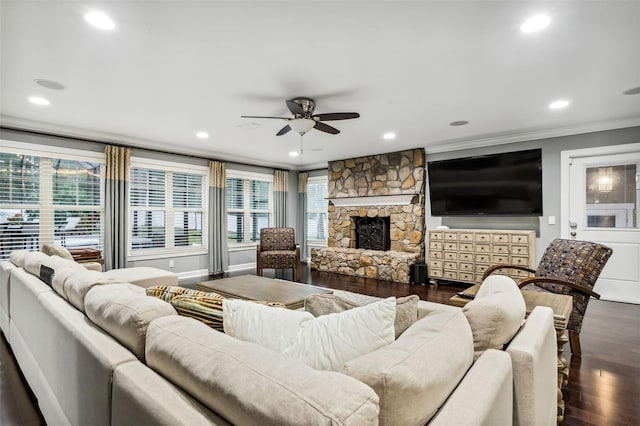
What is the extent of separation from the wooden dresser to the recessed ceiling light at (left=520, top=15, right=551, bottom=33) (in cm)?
329

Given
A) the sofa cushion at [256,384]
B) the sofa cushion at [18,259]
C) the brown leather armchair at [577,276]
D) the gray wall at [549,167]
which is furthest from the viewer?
the gray wall at [549,167]

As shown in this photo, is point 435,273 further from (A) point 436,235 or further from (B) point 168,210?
(B) point 168,210

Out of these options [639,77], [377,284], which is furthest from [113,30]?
[377,284]

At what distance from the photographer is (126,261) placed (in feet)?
16.9

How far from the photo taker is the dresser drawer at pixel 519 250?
4.61m

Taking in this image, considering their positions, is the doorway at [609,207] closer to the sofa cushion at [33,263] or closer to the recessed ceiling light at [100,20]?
the recessed ceiling light at [100,20]

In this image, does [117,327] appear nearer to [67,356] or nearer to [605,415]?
[67,356]

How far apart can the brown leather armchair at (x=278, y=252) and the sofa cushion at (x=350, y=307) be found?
14.6 feet

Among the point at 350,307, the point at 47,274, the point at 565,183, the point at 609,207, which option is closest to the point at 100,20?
the point at 47,274

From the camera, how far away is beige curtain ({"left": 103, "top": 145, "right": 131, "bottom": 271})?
16.2 ft

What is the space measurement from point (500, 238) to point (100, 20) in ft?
17.1

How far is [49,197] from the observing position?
4.50 metres

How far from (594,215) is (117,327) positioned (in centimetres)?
560

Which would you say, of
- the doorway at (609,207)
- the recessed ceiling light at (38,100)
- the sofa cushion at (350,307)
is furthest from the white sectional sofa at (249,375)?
the doorway at (609,207)
